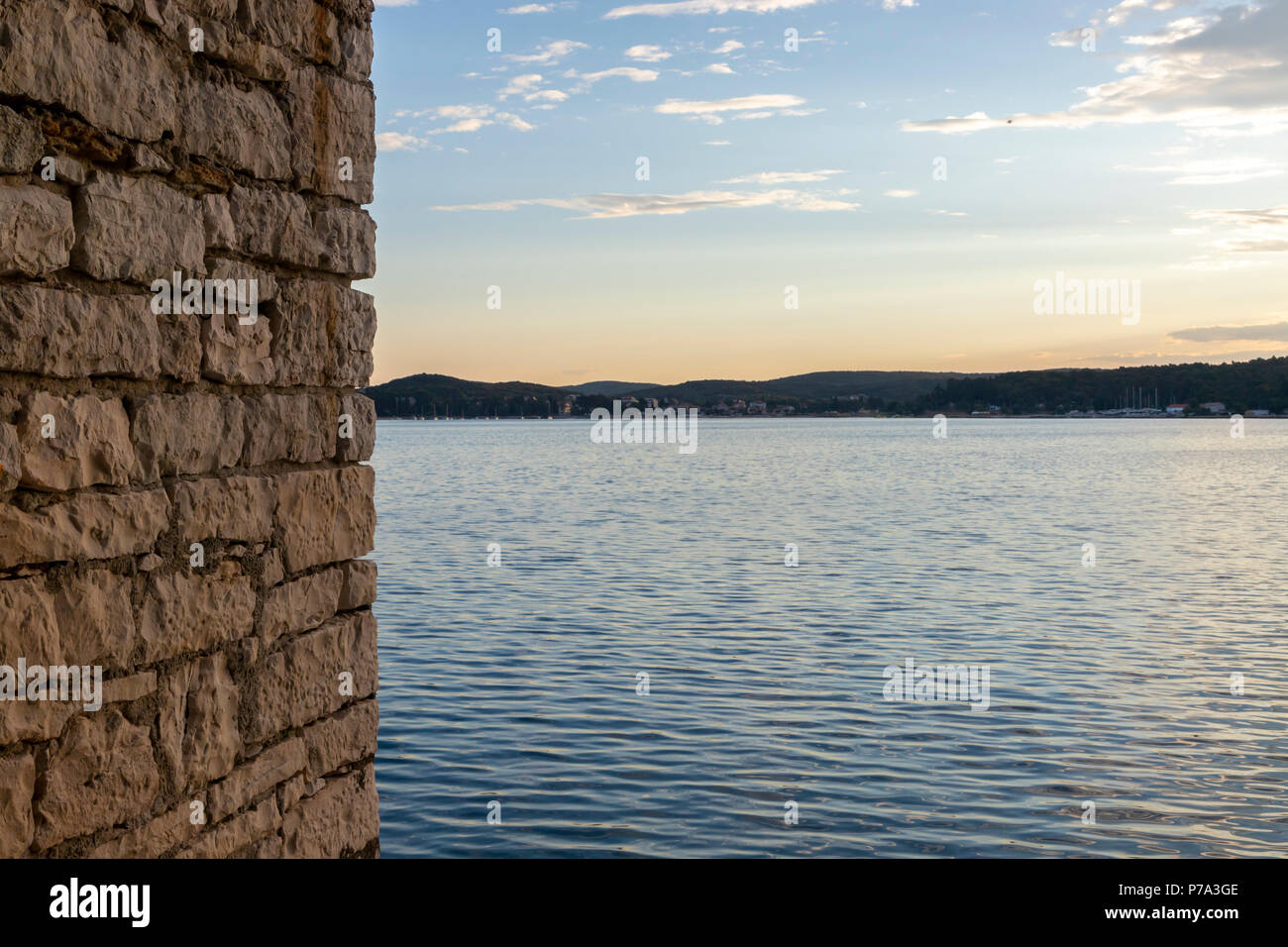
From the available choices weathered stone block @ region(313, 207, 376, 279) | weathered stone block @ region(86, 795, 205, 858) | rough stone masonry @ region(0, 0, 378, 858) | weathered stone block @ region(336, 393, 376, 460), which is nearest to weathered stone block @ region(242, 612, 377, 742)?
rough stone masonry @ region(0, 0, 378, 858)

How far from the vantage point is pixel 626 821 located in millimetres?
9258

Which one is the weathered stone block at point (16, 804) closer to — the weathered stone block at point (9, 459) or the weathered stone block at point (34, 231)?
the weathered stone block at point (9, 459)

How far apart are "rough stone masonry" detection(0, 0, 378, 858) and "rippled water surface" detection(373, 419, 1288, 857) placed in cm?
525

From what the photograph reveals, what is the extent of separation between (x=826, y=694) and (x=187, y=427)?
1056 centimetres

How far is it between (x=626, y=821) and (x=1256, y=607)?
47.4 ft

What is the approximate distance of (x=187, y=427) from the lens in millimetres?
3365

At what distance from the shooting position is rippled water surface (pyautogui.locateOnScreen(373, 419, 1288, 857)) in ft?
30.1

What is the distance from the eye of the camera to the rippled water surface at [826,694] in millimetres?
9180

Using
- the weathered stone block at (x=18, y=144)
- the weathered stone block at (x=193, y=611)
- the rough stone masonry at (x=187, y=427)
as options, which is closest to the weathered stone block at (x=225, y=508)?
the rough stone masonry at (x=187, y=427)

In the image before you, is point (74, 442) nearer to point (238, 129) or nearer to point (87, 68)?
point (87, 68)

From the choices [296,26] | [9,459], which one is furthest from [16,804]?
[296,26]

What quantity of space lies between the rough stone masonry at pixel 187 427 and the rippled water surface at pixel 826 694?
5.25 metres

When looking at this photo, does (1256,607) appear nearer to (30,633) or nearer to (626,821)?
(626,821)
